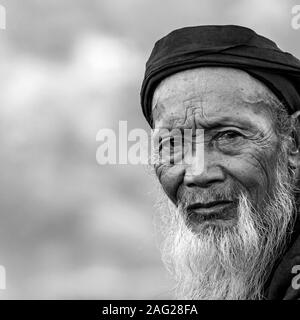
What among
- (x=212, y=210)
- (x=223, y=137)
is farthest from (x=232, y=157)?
(x=212, y=210)

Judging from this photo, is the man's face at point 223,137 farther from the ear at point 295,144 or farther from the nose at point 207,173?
the ear at point 295,144

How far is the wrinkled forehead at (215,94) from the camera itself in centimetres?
651

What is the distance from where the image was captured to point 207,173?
644cm

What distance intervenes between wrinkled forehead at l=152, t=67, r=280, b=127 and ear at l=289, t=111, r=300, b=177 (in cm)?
17

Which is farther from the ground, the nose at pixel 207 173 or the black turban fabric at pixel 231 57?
the black turban fabric at pixel 231 57

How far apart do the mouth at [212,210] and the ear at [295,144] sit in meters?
0.46

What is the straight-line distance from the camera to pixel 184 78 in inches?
261

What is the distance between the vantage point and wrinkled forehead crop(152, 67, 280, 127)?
6.51 meters

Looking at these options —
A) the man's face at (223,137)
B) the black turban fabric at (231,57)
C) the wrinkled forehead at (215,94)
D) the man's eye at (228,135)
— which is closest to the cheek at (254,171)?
the man's face at (223,137)

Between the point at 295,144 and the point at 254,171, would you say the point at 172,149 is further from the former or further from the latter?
the point at 295,144

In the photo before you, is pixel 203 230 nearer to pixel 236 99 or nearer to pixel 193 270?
pixel 193 270

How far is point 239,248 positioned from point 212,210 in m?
0.25

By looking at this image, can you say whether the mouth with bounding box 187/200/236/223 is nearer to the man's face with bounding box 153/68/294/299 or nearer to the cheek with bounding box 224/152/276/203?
the man's face with bounding box 153/68/294/299
